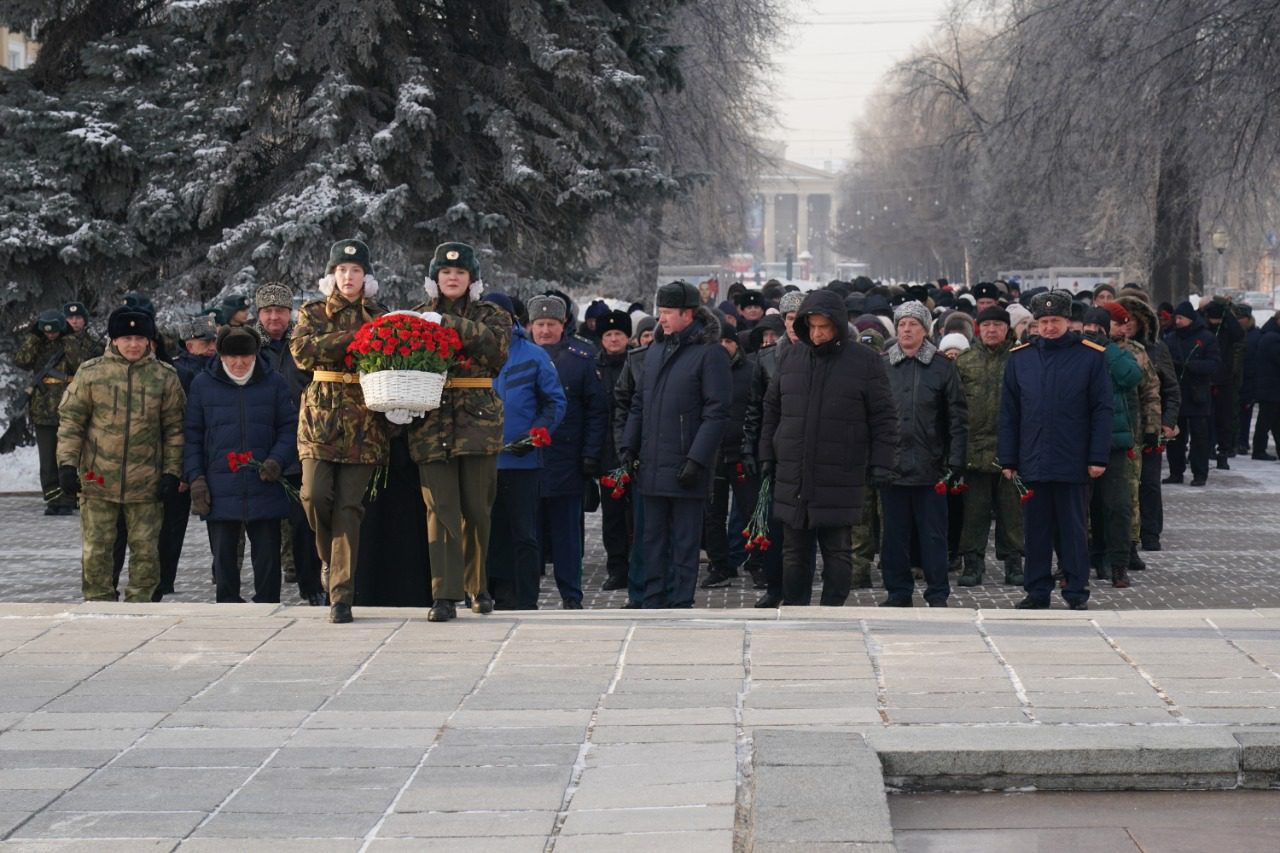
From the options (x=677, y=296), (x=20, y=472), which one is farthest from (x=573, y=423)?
(x=20, y=472)

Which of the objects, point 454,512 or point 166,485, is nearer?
point 454,512

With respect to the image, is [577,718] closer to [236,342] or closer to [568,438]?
[236,342]

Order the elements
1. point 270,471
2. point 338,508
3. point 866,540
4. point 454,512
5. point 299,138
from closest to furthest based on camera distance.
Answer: point 338,508, point 454,512, point 270,471, point 866,540, point 299,138

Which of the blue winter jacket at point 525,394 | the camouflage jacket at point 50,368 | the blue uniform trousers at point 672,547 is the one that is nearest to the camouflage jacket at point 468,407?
the blue winter jacket at point 525,394

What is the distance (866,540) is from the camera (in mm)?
12883

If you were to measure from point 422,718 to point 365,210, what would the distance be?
13301mm

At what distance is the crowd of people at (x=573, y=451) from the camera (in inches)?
357

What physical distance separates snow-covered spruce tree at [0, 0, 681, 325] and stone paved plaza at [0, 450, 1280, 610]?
134 inches

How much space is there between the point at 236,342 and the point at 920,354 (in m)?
3.96

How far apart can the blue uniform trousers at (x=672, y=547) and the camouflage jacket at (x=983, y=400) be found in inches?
108

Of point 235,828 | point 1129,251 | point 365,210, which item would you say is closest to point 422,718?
point 235,828

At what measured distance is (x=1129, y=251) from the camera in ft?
169

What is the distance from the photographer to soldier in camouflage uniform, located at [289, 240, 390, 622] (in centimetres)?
888

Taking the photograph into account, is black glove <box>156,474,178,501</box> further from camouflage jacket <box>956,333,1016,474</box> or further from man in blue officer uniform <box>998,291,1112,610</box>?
camouflage jacket <box>956,333,1016,474</box>
